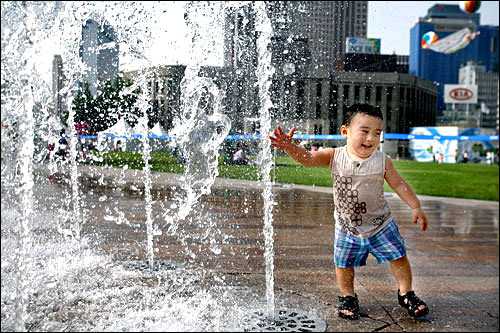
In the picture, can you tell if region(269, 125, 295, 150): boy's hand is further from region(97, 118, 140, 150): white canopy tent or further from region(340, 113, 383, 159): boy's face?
region(97, 118, 140, 150): white canopy tent

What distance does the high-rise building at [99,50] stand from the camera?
6336 mm

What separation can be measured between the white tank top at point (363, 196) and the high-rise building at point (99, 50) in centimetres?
440

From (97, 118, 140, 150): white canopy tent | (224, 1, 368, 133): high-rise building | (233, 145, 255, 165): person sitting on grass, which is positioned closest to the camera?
(224, 1, 368, 133): high-rise building

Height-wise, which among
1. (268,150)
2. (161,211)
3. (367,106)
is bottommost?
(161,211)

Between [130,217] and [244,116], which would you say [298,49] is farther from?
[244,116]

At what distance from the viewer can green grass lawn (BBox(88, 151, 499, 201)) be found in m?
14.3

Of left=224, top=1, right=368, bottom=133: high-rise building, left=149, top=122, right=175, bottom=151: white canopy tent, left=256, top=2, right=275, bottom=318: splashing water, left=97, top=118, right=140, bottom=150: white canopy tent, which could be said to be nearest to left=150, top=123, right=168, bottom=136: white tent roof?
left=149, top=122, right=175, bottom=151: white canopy tent

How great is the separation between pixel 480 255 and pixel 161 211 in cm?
485

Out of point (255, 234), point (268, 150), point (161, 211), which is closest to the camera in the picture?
point (268, 150)

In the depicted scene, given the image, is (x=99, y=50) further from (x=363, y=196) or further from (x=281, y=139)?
(x=363, y=196)

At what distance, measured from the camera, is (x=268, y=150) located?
130 inches

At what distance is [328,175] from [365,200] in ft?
51.9

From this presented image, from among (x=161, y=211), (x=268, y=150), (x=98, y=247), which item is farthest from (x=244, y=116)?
(x=268, y=150)

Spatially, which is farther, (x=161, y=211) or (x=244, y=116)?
(x=244, y=116)
